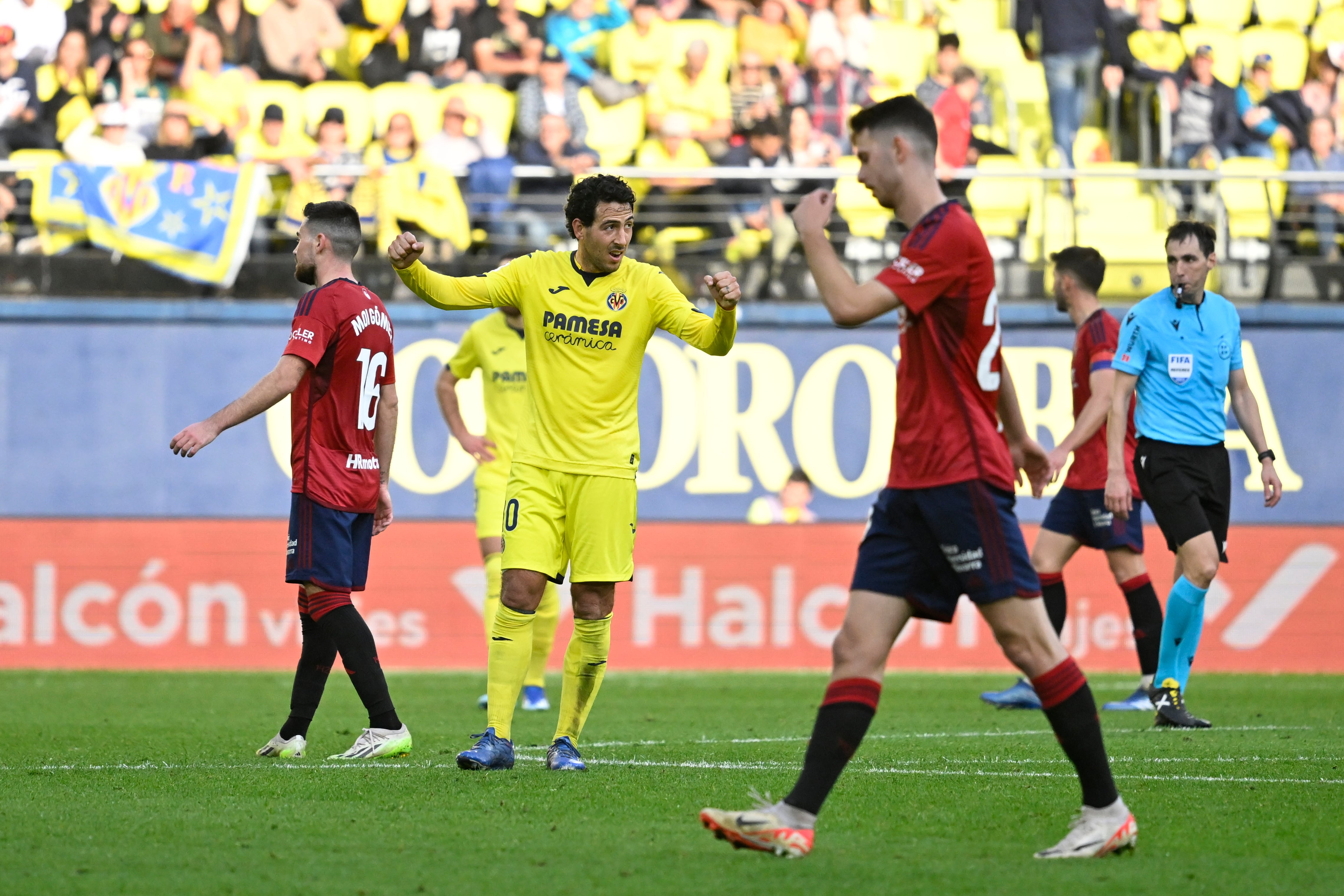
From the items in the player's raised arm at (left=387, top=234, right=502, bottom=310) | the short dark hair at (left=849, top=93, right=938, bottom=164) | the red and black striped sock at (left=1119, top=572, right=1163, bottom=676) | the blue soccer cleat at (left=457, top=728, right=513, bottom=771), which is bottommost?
the red and black striped sock at (left=1119, top=572, right=1163, bottom=676)

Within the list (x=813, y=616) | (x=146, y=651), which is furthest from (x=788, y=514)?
(x=146, y=651)

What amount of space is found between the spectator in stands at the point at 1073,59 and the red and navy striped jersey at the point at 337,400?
36.4 feet

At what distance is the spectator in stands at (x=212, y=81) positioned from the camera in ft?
51.9

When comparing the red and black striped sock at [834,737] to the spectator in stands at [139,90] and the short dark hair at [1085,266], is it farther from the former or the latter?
the spectator in stands at [139,90]

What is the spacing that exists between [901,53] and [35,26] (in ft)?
29.1

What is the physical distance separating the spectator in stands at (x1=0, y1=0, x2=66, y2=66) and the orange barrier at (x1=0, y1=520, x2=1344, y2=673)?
550cm

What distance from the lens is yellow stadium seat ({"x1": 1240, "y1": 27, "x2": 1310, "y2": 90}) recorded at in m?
17.0

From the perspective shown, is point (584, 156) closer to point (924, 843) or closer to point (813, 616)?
point (813, 616)

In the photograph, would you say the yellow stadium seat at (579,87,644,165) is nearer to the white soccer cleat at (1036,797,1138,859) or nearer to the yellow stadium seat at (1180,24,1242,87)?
the yellow stadium seat at (1180,24,1242,87)

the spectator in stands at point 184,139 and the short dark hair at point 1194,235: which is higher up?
the spectator in stands at point 184,139

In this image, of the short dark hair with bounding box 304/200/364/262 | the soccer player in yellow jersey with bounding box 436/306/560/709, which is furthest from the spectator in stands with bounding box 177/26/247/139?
the short dark hair with bounding box 304/200/364/262

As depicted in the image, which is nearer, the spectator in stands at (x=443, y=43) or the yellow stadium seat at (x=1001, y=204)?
the yellow stadium seat at (x=1001, y=204)

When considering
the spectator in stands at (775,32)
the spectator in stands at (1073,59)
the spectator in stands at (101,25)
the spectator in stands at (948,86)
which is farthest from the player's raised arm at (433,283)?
the spectator in stands at (101,25)

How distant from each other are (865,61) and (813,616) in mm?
6498
